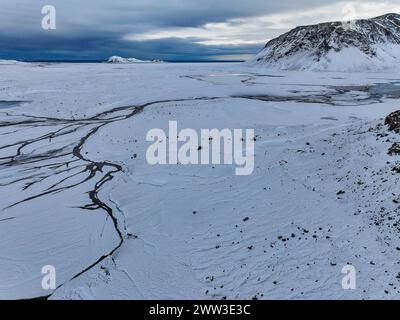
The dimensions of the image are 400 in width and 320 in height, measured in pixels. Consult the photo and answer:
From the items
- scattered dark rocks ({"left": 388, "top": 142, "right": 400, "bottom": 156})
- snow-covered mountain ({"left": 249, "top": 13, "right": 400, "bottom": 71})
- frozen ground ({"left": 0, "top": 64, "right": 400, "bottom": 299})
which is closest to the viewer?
frozen ground ({"left": 0, "top": 64, "right": 400, "bottom": 299})

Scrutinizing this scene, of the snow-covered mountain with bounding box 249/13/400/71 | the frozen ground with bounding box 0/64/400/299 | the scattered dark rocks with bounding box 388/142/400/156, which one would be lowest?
the frozen ground with bounding box 0/64/400/299

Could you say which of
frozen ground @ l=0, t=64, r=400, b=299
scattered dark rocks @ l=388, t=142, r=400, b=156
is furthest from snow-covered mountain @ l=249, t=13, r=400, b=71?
scattered dark rocks @ l=388, t=142, r=400, b=156

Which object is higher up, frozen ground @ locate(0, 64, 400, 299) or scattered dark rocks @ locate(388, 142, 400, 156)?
scattered dark rocks @ locate(388, 142, 400, 156)

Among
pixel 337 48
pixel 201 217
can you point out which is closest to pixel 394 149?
pixel 201 217

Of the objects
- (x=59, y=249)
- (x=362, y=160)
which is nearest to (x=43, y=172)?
(x=59, y=249)

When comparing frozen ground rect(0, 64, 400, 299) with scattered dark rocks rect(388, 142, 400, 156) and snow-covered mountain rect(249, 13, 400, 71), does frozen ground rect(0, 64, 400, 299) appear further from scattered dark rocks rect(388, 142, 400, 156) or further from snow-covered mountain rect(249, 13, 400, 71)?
snow-covered mountain rect(249, 13, 400, 71)

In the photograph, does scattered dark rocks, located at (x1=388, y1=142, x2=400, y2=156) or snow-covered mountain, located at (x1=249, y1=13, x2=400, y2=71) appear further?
snow-covered mountain, located at (x1=249, y1=13, x2=400, y2=71)

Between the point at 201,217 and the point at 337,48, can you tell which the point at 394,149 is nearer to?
the point at 201,217
